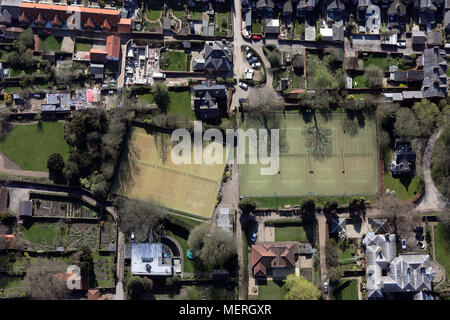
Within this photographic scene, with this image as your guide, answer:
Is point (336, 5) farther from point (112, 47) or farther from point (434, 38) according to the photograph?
point (112, 47)

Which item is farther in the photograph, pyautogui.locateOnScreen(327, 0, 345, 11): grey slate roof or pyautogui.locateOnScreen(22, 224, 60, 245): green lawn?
pyautogui.locateOnScreen(327, 0, 345, 11): grey slate roof

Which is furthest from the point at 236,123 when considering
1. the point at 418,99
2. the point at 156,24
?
the point at 418,99

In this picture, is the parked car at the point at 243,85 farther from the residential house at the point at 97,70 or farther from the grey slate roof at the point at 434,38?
the grey slate roof at the point at 434,38

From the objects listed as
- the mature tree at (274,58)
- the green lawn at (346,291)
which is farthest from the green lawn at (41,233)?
the green lawn at (346,291)

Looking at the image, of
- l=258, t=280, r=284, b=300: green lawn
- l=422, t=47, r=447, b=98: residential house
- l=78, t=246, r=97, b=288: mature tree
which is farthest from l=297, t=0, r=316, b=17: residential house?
l=78, t=246, r=97, b=288: mature tree

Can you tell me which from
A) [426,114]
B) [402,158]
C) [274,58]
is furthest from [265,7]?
[402,158]

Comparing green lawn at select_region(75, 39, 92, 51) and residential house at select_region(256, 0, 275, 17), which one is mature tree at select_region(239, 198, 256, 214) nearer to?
residential house at select_region(256, 0, 275, 17)
